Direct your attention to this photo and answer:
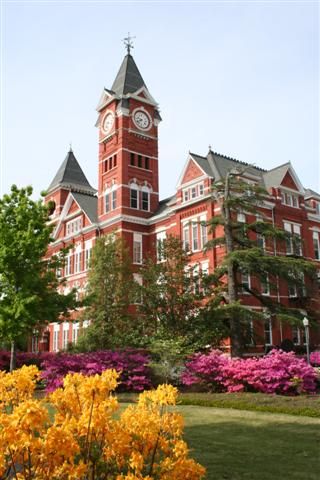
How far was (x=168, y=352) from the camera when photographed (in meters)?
18.8

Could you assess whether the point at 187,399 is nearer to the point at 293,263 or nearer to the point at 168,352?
the point at 168,352

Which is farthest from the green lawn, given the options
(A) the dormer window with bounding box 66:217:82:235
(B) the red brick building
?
(A) the dormer window with bounding box 66:217:82:235

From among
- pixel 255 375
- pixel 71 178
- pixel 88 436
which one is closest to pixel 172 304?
pixel 255 375

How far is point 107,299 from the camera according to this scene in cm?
2772

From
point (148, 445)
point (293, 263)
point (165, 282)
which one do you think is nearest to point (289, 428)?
point (148, 445)

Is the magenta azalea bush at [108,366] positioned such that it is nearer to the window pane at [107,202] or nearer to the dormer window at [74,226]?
the window pane at [107,202]

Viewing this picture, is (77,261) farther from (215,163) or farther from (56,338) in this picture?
(215,163)

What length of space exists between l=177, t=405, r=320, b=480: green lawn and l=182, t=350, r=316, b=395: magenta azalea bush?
323cm

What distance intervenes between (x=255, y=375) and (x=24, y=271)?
34.7 feet

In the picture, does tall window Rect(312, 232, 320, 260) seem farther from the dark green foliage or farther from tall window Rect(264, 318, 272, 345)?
the dark green foliage

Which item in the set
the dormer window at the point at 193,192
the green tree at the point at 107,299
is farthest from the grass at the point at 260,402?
the dormer window at the point at 193,192

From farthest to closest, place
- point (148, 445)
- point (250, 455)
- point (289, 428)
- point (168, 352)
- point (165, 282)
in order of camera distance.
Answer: point (165, 282) → point (168, 352) → point (289, 428) → point (250, 455) → point (148, 445)

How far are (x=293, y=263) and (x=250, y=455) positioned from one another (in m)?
15.7

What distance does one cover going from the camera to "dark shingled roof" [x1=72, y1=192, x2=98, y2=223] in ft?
149
